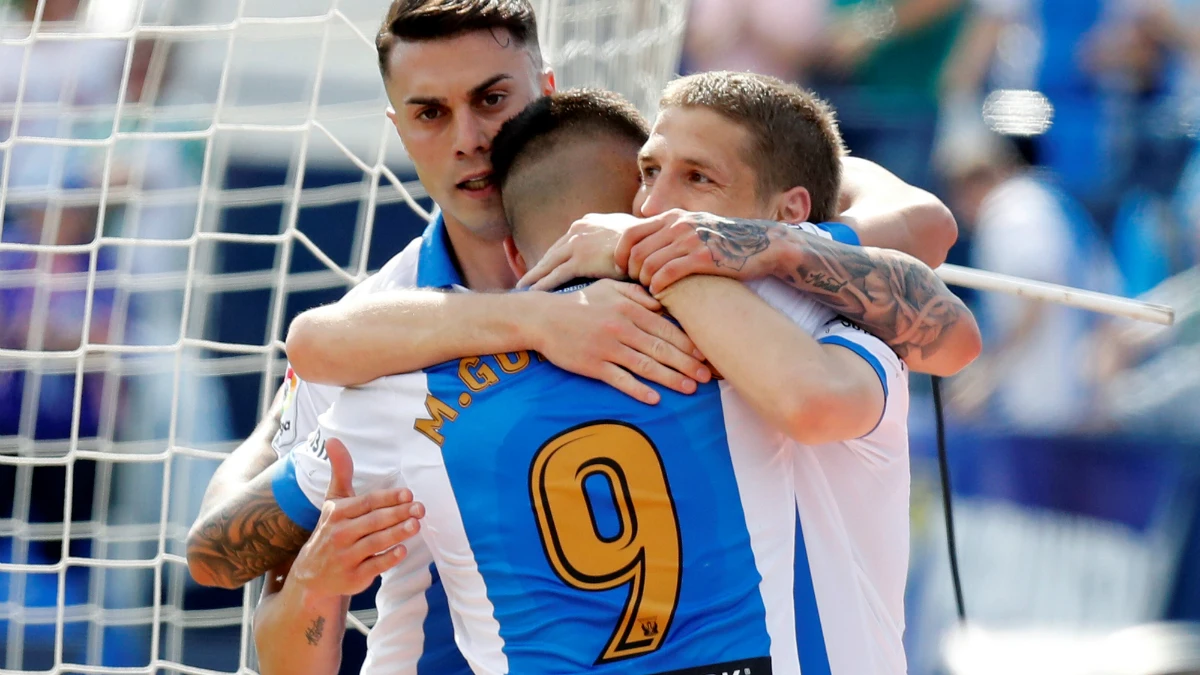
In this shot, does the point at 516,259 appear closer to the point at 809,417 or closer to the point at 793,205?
the point at 793,205

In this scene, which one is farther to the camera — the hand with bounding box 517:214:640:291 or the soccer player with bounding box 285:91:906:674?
the hand with bounding box 517:214:640:291

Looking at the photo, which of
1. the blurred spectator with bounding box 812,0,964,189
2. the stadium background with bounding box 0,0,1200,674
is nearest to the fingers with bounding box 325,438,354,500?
the stadium background with bounding box 0,0,1200,674

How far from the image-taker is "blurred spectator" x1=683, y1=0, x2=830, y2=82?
19.6 feet

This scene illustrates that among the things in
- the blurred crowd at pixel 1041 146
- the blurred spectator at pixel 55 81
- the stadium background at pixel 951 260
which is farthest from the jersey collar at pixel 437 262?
the blurred spectator at pixel 55 81

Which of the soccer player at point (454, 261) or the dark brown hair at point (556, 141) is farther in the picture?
the dark brown hair at point (556, 141)

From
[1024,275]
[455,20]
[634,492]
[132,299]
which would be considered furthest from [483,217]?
[132,299]

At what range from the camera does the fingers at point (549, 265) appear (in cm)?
172

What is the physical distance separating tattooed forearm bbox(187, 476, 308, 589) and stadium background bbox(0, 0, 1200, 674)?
174 centimetres

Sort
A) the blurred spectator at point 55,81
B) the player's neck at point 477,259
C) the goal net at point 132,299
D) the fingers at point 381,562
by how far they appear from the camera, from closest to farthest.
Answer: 1. the fingers at point 381,562
2. the player's neck at point 477,259
3. the goal net at point 132,299
4. the blurred spectator at point 55,81

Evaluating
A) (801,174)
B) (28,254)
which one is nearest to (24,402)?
(28,254)

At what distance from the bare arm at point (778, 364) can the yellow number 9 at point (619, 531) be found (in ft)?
0.51

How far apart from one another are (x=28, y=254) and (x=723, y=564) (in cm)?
457

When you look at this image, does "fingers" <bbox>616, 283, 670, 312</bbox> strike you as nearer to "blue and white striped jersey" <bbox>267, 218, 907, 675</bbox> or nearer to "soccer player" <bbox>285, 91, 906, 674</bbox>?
"soccer player" <bbox>285, 91, 906, 674</bbox>

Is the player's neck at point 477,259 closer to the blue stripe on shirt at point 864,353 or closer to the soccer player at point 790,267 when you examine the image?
the soccer player at point 790,267
